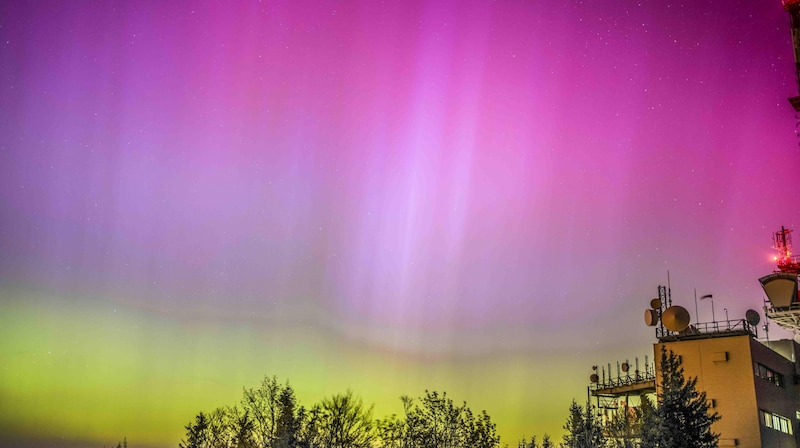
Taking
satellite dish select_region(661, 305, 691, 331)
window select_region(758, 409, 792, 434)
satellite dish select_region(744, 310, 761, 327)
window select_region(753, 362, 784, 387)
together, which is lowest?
window select_region(758, 409, 792, 434)

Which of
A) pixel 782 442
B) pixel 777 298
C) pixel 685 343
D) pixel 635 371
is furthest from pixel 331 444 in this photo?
pixel 777 298

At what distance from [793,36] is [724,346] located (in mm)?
30584

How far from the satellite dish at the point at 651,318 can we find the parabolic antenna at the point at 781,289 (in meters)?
11.4

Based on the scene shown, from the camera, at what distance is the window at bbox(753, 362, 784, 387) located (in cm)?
4900

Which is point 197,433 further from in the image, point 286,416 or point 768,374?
point 768,374

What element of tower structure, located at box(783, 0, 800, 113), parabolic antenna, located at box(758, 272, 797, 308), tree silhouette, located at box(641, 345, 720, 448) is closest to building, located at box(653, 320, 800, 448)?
parabolic antenna, located at box(758, 272, 797, 308)

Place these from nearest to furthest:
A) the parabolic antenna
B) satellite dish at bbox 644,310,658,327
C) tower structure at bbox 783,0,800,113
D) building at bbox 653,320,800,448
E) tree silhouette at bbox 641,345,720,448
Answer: tree silhouette at bbox 641,345,720,448 < building at bbox 653,320,800,448 < satellite dish at bbox 644,310,658,327 < the parabolic antenna < tower structure at bbox 783,0,800,113

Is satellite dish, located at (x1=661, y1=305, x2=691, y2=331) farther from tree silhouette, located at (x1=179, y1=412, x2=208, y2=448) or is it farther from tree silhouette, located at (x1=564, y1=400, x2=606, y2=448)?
tree silhouette, located at (x1=179, y1=412, x2=208, y2=448)

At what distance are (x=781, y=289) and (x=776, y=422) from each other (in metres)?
13.8

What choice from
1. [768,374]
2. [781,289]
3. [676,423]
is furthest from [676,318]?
[676,423]

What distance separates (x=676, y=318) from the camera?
52.3 m

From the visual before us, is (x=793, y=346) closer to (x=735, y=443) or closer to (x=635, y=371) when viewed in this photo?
(x=635, y=371)

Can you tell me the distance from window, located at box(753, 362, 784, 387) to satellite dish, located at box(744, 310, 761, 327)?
5593mm

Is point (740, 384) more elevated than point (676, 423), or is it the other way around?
point (740, 384)
